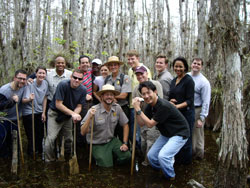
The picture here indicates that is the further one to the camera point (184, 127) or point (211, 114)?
point (211, 114)

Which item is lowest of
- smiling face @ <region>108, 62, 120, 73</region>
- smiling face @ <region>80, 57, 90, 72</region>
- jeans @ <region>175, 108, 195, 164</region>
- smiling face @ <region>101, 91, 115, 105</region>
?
jeans @ <region>175, 108, 195, 164</region>

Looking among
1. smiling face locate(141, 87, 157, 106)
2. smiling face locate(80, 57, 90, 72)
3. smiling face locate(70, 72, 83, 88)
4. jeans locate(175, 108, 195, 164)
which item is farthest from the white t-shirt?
jeans locate(175, 108, 195, 164)

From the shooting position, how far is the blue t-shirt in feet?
16.0

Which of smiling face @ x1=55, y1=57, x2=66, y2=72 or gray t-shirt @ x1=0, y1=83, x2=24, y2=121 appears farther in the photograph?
smiling face @ x1=55, y1=57, x2=66, y2=72

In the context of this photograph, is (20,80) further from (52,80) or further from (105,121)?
(105,121)

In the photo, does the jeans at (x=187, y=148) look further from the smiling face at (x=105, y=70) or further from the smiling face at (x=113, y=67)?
the smiling face at (x=105, y=70)

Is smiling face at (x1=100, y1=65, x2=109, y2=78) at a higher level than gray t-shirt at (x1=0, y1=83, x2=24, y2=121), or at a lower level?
higher

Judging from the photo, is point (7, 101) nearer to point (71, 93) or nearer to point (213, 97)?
point (71, 93)

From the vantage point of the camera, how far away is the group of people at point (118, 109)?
Answer: 13.4 ft

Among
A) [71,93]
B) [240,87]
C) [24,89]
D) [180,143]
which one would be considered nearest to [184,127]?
[180,143]

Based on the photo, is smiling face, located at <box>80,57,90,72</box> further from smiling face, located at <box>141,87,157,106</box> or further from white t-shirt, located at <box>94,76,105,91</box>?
smiling face, located at <box>141,87,157,106</box>

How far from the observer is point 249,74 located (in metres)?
4.20

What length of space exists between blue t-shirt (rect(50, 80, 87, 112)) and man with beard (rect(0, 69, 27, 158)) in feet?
2.49

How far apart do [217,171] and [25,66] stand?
23.1 feet
